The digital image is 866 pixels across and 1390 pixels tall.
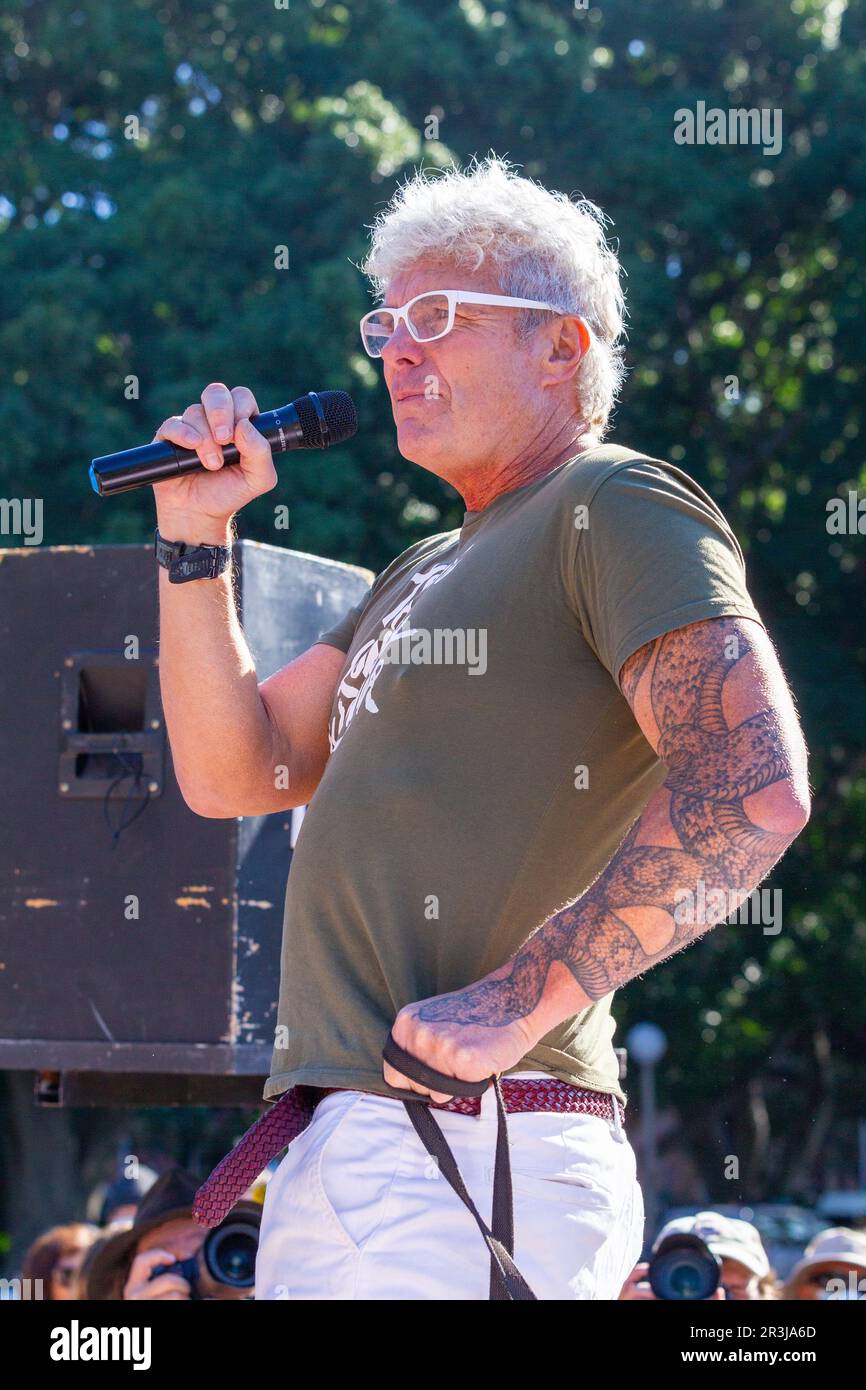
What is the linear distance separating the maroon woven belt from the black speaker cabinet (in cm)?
125

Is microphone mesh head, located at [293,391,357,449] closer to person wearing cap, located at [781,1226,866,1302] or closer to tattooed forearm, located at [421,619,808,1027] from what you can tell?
tattooed forearm, located at [421,619,808,1027]

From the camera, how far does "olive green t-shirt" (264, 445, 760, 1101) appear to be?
1.85 m

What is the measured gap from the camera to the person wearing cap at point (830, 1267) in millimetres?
3930

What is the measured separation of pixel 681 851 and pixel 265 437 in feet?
2.76

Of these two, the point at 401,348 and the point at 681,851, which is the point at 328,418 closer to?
the point at 401,348

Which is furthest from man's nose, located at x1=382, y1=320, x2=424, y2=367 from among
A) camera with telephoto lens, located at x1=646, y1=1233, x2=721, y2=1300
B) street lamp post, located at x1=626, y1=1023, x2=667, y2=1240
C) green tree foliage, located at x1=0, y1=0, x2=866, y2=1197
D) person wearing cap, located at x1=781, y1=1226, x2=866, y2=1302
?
street lamp post, located at x1=626, y1=1023, x2=667, y2=1240

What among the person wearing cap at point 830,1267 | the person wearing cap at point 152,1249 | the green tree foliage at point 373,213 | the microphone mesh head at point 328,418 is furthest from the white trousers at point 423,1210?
the green tree foliage at point 373,213

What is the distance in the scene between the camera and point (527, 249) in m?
2.20

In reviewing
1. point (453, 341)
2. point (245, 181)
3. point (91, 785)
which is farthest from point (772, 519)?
point (453, 341)

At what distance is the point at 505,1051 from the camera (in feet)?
5.49

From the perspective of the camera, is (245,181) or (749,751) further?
(245,181)

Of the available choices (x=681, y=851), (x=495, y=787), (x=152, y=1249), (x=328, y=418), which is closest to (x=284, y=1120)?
(x=495, y=787)

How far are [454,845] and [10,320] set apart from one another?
924cm
